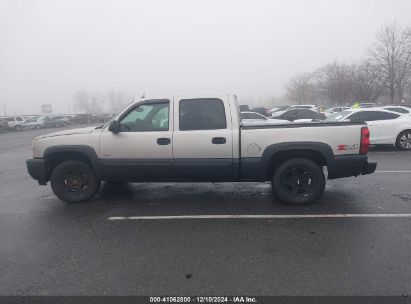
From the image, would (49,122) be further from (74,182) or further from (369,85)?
(74,182)

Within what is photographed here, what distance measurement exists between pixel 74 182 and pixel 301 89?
91.4 meters

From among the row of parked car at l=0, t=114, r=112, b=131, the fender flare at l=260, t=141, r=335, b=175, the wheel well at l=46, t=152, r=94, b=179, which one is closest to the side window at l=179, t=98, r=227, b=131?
the fender flare at l=260, t=141, r=335, b=175

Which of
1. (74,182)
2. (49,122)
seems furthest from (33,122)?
(74,182)

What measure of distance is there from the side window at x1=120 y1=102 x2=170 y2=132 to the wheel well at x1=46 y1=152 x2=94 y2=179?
91 cm

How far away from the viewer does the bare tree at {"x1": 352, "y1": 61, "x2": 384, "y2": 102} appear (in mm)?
49188

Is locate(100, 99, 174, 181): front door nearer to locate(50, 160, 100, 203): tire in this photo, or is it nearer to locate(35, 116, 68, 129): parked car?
locate(50, 160, 100, 203): tire

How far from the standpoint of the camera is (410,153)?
11328 millimetres

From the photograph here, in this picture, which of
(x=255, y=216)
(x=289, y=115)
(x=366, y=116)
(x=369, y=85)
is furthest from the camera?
(x=369, y=85)

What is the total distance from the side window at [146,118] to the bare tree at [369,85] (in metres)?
50.0

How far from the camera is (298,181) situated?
230 inches

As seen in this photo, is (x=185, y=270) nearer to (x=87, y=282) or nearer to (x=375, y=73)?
(x=87, y=282)

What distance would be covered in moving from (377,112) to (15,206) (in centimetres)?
1124

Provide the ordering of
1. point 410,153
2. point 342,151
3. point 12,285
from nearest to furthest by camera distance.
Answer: point 12,285 → point 342,151 → point 410,153

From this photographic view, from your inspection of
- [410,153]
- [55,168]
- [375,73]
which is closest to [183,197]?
[55,168]
